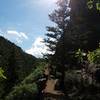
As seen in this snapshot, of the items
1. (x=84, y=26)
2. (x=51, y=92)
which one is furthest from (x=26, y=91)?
(x=84, y=26)

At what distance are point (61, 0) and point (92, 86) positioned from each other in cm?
1758

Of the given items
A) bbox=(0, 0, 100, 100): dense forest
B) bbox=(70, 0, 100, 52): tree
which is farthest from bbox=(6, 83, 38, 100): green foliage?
bbox=(70, 0, 100, 52): tree

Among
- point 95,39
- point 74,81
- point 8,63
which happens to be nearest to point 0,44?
point 8,63

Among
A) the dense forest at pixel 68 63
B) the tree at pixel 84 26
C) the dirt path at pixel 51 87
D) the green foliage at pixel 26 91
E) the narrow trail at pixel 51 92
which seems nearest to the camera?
the dense forest at pixel 68 63

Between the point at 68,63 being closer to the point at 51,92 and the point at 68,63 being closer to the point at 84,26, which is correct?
the point at 51,92

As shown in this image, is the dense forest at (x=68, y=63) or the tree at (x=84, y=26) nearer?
the dense forest at (x=68, y=63)

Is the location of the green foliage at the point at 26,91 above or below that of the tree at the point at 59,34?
below

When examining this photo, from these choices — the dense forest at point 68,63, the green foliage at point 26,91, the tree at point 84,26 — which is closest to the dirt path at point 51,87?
the dense forest at point 68,63

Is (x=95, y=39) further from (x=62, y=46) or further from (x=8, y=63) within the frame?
(x=8, y=63)

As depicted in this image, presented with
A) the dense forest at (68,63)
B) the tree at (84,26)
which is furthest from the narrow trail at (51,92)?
the tree at (84,26)

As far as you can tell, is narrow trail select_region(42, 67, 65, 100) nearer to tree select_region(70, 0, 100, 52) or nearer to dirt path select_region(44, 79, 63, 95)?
dirt path select_region(44, 79, 63, 95)

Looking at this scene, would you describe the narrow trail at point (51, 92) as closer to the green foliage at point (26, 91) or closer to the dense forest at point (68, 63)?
the dense forest at point (68, 63)

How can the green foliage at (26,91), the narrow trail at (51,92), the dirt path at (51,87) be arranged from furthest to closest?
the green foliage at (26,91)
the dirt path at (51,87)
the narrow trail at (51,92)

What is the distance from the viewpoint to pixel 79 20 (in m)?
52.7
